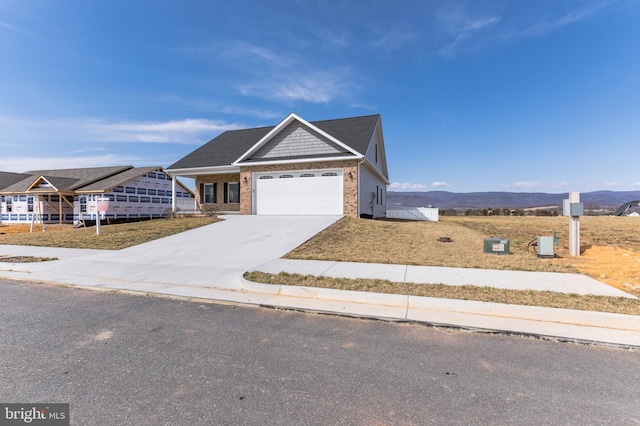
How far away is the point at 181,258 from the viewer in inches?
396

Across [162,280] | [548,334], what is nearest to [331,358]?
[548,334]

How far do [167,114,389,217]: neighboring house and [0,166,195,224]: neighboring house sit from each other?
759cm

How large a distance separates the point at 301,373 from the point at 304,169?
650 inches

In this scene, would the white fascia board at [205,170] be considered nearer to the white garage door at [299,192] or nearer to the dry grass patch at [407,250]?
the white garage door at [299,192]

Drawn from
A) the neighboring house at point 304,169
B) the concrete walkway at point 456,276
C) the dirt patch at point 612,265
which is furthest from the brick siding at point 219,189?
the dirt patch at point 612,265

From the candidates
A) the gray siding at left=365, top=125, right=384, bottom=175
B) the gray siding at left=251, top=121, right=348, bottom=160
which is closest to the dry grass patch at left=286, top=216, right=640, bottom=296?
the gray siding at left=251, top=121, right=348, bottom=160

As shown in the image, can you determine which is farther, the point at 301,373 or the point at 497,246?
the point at 497,246

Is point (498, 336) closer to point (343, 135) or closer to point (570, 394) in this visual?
A: point (570, 394)

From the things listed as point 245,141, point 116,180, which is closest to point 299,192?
point 245,141

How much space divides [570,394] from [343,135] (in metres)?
19.8

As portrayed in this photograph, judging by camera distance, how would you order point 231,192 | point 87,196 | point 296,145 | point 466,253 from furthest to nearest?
point 87,196 → point 231,192 → point 296,145 → point 466,253

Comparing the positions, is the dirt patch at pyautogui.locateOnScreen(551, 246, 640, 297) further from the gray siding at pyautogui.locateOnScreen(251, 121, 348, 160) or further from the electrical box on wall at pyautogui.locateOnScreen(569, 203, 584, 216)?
the gray siding at pyautogui.locateOnScreen(251, 121, 348, 160)

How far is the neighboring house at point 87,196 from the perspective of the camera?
2612cm

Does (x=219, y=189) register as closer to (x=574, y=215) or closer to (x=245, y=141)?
(x=245, y=141)
